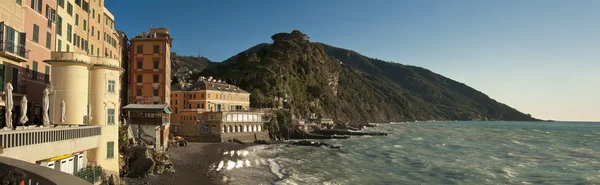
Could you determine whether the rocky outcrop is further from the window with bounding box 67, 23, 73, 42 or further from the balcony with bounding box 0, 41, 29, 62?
the balcony with bounding box 0, 41, 29, 62

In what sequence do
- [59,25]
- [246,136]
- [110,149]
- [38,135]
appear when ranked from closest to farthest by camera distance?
[38,135] → [110,149] → [59,25] → [246,136]

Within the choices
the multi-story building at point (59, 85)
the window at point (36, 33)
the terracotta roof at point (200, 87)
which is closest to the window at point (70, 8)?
the multi-story building at point (59, 85)

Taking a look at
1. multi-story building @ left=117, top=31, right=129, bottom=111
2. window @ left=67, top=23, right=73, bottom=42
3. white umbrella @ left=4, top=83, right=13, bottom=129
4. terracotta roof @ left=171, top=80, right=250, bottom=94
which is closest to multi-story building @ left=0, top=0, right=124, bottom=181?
white umbrella @ left=4, top=83, right=13, bottom=129

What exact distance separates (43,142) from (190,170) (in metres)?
26.3

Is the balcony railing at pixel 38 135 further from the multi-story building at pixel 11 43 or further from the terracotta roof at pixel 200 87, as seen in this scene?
the terracotta roof at pixel 200 87

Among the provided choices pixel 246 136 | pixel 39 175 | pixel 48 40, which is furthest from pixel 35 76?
pixel 246 136

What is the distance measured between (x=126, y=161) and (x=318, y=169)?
902 inches

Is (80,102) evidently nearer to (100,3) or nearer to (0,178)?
(0,178)

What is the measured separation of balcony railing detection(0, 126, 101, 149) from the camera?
14547mm

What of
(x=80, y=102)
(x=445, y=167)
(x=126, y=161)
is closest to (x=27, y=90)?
(x=80, y=102)

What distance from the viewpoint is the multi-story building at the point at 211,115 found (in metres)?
79.9

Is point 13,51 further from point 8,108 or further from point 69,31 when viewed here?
point 69,31

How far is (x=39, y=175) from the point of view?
840cm

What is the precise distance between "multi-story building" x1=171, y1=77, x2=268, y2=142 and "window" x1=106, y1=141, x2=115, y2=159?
52.1m
